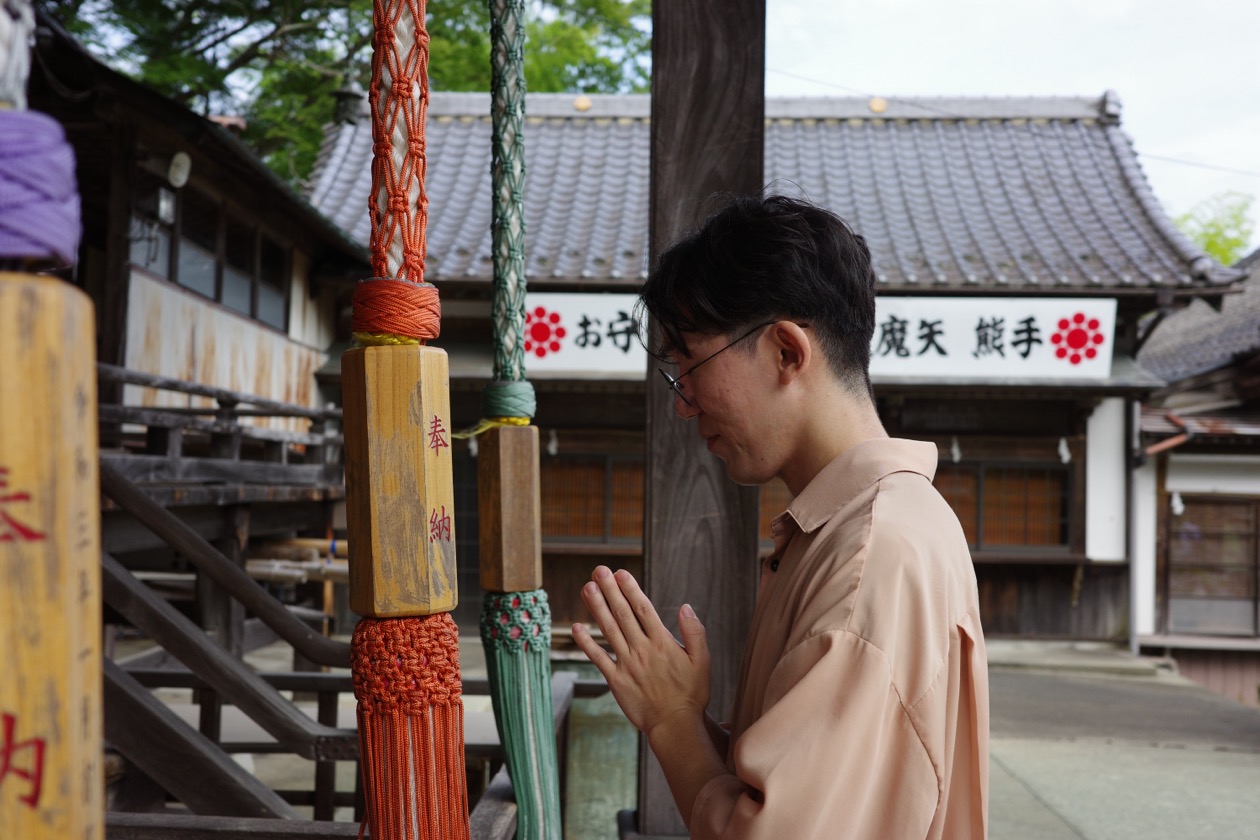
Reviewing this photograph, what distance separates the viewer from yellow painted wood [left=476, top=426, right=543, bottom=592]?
205cm

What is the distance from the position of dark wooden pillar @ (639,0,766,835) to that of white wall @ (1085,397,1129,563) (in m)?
9.27

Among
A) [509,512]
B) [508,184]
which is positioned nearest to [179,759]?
[509,512]

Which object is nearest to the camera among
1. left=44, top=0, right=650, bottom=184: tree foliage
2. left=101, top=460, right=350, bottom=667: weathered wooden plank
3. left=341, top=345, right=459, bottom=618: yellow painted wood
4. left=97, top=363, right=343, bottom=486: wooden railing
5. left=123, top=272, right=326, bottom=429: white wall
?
left=341, top=345, right=459, bottom=618: yellow painted wood

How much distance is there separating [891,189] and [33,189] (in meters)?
12.2

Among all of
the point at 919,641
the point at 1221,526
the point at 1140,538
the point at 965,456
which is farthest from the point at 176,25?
the point at 1221,526

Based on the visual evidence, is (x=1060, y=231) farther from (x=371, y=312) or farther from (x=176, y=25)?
(x=371, y=312)

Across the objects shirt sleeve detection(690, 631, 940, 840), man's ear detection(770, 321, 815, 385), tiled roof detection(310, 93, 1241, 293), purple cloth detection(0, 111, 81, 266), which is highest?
tiled roof detection(310, 93, 1241, 293)

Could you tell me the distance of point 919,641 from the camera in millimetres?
1120

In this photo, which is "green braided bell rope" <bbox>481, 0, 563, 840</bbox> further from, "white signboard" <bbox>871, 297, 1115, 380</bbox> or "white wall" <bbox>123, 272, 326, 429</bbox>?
"white signboard" <bbox>871, 297, 1115, 380</bbox>

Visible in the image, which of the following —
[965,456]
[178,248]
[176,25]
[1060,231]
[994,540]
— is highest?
[176,25]

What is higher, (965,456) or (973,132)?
(973,132)

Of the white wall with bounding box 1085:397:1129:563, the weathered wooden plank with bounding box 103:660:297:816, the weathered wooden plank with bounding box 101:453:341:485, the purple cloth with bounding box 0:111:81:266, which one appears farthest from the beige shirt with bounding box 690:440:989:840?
the white wall with bounding box 1085:397:1129:563

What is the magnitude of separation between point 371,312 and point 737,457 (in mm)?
563

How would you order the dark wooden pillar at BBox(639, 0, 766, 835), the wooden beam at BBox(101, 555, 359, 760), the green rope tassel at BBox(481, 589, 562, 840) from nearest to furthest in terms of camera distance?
the green rope tassel at BBox(481, 589, 562, 840) < the dark wooden pillar at BBox(639, 0, 766, 835) < the wooden beam at BBox(101, 555, 359, 760)
